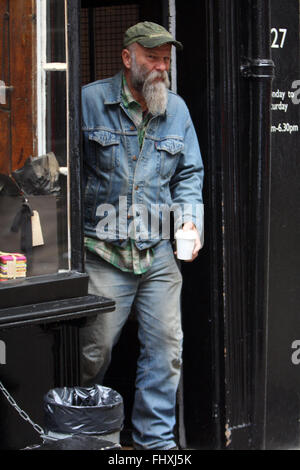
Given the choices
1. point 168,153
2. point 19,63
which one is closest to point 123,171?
point 168,153

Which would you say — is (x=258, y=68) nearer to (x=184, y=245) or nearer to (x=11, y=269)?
(x=184, y=245)

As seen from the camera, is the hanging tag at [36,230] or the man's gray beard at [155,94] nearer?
the hanging tag at [36,230]

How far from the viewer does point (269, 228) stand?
16.0 ft

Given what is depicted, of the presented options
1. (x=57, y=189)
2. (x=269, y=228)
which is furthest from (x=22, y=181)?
(x=269, y=228)

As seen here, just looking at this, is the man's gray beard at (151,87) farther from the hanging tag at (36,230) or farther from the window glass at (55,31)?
the hanging tag at (36,230)

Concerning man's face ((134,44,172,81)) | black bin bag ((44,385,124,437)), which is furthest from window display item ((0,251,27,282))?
man's face ((134,44,172,81))

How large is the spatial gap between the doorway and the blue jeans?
359 millimetres

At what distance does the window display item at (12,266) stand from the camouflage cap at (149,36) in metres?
1.25

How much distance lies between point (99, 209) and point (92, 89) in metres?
0.60

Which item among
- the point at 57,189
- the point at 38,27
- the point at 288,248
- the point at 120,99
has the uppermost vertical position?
the point at 38,27

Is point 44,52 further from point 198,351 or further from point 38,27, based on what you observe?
point 198,351

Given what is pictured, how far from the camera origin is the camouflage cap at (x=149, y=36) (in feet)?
13.9

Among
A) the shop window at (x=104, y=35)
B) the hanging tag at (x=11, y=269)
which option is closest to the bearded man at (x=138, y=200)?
the hanging tag at (x=11, y=269)

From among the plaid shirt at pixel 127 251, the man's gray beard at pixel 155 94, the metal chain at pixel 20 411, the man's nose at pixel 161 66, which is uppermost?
the man's nose at pixel 161 66
